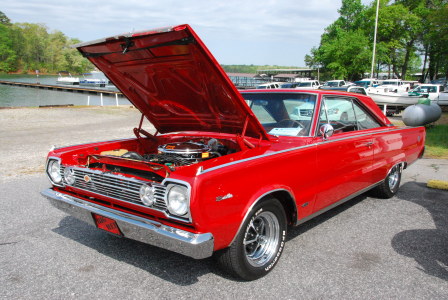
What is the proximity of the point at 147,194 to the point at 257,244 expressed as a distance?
1115 millimetres

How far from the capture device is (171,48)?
311 cm

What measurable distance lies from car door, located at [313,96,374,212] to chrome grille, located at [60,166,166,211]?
1685 millimetres

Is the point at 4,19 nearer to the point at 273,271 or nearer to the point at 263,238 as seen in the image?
the point at 263,238

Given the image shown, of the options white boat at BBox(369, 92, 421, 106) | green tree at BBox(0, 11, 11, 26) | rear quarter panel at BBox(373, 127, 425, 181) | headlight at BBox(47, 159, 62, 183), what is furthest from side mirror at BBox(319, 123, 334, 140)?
green tree at BBox(0, 11, 11, 26)

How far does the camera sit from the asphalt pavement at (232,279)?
286 cm

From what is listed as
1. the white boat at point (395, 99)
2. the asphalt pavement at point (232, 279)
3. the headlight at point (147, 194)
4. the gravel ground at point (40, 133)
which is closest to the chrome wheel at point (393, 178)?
the asphalt pavement at point (232, 279)

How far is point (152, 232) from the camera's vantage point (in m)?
2.62

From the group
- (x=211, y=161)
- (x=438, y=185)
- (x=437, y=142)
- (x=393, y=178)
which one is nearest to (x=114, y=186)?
(x=211, y=161)

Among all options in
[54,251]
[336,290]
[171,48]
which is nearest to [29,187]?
[54,251]

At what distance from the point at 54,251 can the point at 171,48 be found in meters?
2.29

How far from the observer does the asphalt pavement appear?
9.39ft

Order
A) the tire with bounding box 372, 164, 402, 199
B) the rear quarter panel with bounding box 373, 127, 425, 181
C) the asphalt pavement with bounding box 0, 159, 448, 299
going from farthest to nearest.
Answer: the tire with bounding box 372, 164, 402, 199 < the rear quarter panel with bounding box 373, 127, 425, 181 < the asphalt pavement with bounding box 0, 159, 448, 299

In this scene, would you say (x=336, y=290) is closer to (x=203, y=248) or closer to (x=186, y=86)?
(x=203, y=248)

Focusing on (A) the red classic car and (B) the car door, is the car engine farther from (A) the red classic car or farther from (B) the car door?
(B) the car door
